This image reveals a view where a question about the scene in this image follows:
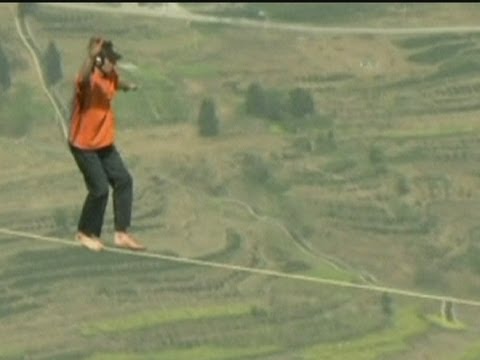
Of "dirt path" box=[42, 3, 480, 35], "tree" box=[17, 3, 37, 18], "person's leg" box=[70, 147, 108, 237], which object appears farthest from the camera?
"dirt path" box=[42, 3, 480, 35]

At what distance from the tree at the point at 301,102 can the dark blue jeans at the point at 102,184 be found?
17.0 metres

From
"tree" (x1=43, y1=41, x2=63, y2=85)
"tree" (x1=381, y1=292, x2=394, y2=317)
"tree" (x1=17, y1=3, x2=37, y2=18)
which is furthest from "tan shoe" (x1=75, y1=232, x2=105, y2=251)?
"tree" (x1=17, y1=3, x2=37, y2=18)

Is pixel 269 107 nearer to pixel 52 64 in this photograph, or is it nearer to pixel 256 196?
pixel 52 64

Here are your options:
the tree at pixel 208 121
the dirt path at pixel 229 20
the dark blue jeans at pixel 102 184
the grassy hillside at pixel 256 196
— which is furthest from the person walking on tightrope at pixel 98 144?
the dirt path at pixel 229 20

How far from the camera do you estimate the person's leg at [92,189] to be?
1034cm

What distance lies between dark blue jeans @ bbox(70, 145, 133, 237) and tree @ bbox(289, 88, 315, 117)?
17.0 meters

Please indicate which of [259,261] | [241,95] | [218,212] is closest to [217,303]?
[259,261]

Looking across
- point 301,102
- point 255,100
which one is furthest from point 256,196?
point 301,102

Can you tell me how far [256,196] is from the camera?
81.9 ft

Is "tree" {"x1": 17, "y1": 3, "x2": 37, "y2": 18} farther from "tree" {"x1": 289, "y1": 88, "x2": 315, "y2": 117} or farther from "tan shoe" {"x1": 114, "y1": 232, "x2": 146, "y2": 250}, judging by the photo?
"tan shoe" {"x1": 114, "y1": 232, "x2": 146, "y2": 250}

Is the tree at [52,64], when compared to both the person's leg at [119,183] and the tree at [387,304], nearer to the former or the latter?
the tree at [387,304]

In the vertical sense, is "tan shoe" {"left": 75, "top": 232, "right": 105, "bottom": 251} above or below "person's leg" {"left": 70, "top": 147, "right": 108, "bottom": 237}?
below

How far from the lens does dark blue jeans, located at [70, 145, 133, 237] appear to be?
10352 millimetres

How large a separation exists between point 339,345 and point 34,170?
159 inches
